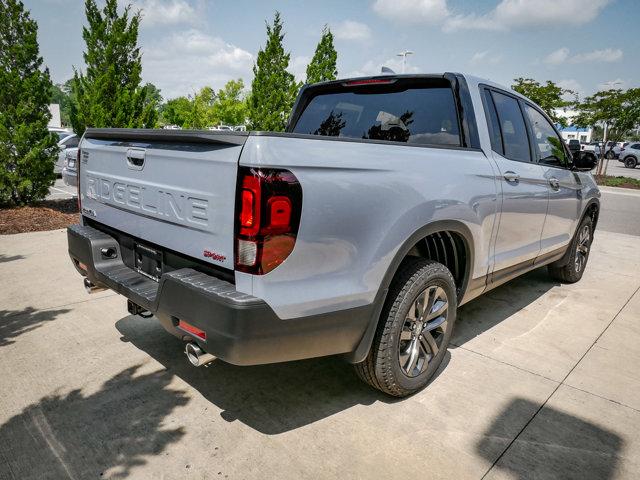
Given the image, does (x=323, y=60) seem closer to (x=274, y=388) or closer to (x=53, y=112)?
(x=274, y=388)

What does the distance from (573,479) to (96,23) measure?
10.1 metres

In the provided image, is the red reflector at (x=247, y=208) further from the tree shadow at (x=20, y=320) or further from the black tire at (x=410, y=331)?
the tree shadow at (x=20, y=320)

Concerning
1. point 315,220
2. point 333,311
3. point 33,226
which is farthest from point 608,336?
point 33,226

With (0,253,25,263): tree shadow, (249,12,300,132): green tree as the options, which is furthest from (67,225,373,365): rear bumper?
(249,12,300,132): green tree

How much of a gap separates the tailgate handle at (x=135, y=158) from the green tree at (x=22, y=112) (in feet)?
23.4

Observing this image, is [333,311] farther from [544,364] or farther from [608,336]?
[608,336]

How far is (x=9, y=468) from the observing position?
2123 millimetres

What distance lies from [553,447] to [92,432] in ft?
7.91

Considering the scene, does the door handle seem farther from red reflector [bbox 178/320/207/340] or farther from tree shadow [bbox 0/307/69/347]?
tree shadow [bbox 0/307/69/347]

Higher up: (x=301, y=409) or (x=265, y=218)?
(x=265, y=218)

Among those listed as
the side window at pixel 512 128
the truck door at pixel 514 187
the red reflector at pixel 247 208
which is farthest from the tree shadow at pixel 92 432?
the side window at pixel 512 128

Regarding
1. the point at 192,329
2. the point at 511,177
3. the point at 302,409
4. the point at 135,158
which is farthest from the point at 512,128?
the point at 192,329

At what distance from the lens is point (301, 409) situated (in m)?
2.66

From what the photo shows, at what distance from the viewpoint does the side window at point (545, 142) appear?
4.03 meters
